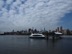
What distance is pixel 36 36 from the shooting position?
7136 inches

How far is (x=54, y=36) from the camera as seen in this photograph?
6831 inches

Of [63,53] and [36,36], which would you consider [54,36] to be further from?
[63,53]

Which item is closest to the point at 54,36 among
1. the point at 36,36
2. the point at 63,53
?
the point at 36,36

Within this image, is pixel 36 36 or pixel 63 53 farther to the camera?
pixel 36 36

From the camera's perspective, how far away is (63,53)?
162 ft

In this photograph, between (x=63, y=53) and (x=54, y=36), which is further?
(x=54, y=36)

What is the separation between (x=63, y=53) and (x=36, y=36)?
132 metres

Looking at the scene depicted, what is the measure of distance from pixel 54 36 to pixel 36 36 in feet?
78.9

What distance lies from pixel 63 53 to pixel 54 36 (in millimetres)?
124882
